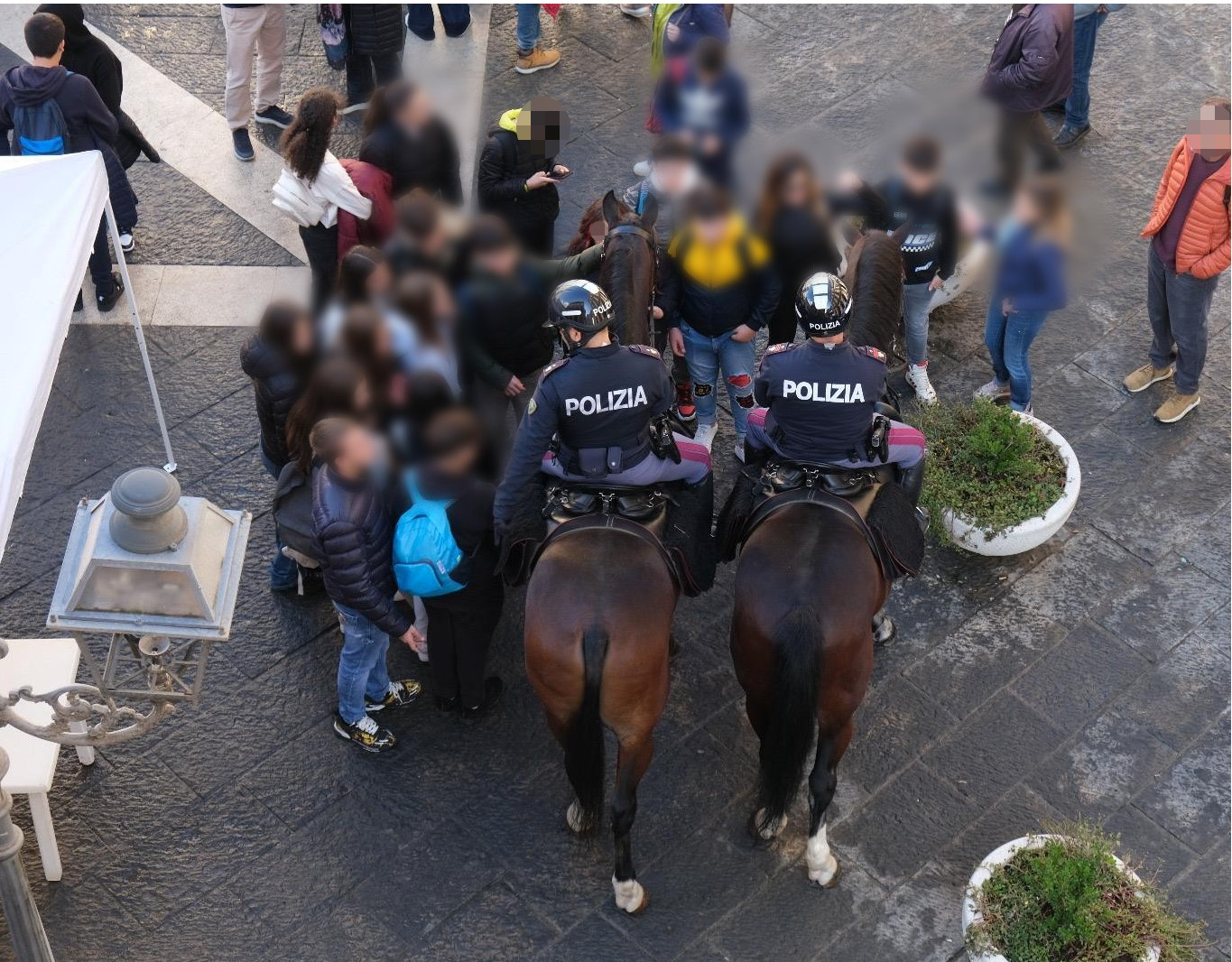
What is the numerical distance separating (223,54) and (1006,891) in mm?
7711

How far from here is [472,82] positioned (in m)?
9.70

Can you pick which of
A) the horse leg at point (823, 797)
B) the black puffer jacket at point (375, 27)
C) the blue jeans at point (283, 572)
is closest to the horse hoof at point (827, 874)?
the horse leg at point (823, 797)

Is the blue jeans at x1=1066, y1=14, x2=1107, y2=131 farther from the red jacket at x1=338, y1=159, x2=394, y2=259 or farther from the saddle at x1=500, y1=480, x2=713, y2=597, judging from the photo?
the saddle at x1=500, y1=480, x2=713, y2=597

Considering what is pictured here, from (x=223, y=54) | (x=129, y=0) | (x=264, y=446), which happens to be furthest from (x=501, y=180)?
(x=129, y=0)

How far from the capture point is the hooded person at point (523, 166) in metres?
7.02

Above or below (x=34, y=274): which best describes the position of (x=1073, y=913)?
below

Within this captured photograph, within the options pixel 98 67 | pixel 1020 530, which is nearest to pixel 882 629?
pixel 1020 530

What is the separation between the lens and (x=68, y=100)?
734 centimetres

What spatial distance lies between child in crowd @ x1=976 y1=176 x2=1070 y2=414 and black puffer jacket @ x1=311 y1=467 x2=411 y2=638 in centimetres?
323

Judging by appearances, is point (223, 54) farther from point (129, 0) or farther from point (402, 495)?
point (402, 495)

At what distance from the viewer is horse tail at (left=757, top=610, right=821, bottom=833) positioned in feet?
16.7

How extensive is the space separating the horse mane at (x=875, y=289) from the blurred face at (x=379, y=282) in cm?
207

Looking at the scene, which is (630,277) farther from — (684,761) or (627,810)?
(627,810)

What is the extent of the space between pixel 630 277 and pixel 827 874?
9.00 ft
